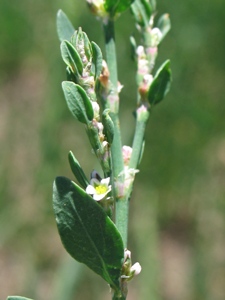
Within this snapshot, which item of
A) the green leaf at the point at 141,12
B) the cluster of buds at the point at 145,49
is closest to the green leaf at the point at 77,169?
the cluster of buds at the point at 145,49

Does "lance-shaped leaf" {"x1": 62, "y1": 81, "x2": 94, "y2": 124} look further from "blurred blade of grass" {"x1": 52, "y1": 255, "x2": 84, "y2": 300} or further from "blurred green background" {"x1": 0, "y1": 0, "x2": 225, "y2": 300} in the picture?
"blurred green background" {"x1": 0, "y1": 0, "x2": 225, "y2": 300}

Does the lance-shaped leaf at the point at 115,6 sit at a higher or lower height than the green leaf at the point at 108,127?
higher

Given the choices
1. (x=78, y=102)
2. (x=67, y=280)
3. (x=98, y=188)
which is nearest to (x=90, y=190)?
(x=98, y=188)

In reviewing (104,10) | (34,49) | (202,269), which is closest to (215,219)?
(202,269)

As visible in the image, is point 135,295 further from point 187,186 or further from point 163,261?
point 187,186

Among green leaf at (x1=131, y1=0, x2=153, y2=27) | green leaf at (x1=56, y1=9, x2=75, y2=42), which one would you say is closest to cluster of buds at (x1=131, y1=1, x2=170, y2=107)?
green leaf at (x1=131, y1=0, x2=153, y2=27)

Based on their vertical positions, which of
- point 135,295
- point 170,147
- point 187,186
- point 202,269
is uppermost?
point 170,147

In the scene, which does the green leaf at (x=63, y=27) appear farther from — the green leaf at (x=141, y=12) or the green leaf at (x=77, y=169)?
the green leaf at (x=77, y=169)
